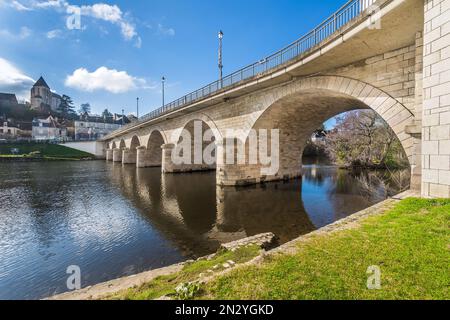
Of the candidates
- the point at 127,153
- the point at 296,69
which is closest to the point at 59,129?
the point at 127,153

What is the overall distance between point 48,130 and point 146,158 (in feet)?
206

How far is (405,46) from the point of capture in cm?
743

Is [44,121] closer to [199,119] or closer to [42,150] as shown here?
[42,150]

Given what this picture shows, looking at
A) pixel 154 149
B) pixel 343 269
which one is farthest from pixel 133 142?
pixel 343 269

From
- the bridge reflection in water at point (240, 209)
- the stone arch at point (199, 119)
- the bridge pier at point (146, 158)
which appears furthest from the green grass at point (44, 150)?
the bridge reflection in water at point (240, 209)

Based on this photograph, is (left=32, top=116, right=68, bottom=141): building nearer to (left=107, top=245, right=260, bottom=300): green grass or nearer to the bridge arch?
the bridge arch

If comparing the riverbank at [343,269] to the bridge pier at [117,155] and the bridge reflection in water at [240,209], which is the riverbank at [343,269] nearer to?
the bridge reflection in water at [240,209]

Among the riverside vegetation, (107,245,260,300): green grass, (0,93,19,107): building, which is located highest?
(0,93,19,107): building

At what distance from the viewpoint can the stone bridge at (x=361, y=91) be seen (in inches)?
210

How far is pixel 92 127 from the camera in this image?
84188 millimetres

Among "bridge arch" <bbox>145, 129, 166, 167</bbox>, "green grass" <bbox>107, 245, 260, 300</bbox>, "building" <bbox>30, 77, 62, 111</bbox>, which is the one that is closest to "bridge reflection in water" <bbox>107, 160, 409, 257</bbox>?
"green grass" <bbox>107, 245, 260, 300</bbox>

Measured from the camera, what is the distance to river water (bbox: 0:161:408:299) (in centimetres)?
553

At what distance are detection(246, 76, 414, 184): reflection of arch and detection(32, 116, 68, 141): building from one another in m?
77.8

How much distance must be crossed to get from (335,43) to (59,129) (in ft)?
300
